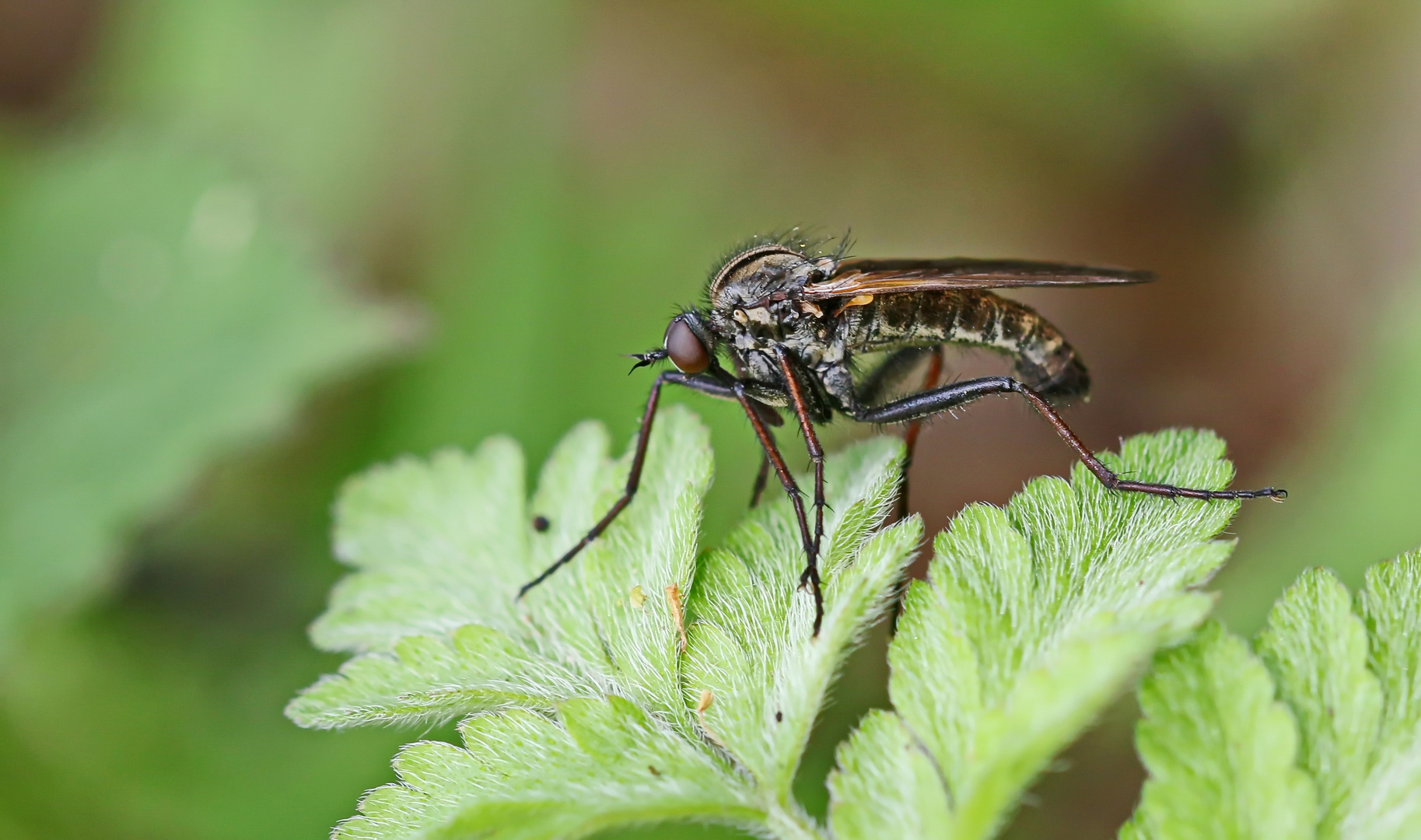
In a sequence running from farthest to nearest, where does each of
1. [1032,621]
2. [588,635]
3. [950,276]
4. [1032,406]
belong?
[950,276] → [1032,406] → [588,635] → [1032,621]

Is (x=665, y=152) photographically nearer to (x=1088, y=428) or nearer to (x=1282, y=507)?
(x=1088, y=428)

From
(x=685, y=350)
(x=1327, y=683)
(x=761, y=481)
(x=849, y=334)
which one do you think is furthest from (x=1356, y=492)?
(x=685, y=350)

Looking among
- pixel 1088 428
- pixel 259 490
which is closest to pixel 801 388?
pixel 1088 428

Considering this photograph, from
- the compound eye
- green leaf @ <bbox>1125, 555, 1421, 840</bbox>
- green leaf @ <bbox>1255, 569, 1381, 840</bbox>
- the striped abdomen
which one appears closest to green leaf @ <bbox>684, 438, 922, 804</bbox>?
green leaf @ <bbox>1125, 555, 1421, 840</bbox>

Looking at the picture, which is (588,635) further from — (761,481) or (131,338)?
(131,338)

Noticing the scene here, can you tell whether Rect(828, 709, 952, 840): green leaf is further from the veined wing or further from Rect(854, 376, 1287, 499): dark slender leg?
the veined wing

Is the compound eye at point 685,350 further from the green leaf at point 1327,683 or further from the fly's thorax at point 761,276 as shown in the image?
the green leaf at point 1327,683
